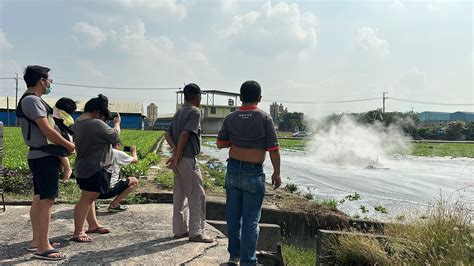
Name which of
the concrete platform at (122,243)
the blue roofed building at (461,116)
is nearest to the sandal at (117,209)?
the concrete platform at (122,243)

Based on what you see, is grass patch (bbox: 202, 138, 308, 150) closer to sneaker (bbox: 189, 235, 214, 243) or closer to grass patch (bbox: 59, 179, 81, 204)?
grass patch (bbox: 59, 179, 81, 204)

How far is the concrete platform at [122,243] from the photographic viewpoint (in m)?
4.71

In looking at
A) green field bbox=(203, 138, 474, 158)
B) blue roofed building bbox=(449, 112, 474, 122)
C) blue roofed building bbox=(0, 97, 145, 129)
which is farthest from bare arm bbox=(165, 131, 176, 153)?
blue roofed building bbox=(449, 112, 474, 122)

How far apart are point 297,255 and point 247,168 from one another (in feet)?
10.7

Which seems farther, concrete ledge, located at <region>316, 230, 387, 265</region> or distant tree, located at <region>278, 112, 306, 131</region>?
distant tree, located at <region>278, 112, 306, 131</region>

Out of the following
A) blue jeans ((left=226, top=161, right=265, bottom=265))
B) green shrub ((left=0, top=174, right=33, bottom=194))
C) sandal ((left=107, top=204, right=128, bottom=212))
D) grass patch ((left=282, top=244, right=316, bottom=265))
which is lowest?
grass patch ((left=282, top=244, right=316, bottom=265))

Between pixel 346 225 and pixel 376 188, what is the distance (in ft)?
19.4

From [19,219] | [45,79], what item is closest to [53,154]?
[45,79]

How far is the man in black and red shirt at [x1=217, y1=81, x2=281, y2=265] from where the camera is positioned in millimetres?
4523

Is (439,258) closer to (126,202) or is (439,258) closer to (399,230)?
(399,230)

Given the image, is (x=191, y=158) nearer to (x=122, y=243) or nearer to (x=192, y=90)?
(x=192, y=90)

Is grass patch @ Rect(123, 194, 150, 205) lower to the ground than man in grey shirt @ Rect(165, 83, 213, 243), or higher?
lower

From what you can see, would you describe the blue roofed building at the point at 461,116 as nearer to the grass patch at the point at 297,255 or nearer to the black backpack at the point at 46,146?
the grass patch at the point at 297,255

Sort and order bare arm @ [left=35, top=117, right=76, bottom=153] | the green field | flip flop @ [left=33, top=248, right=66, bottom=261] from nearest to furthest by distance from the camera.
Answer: bare arm @ [left=35, top=117, right=76, bottom=153] → flip flop @ [left=33, top=248, right=66, bottom=261] → the green field
